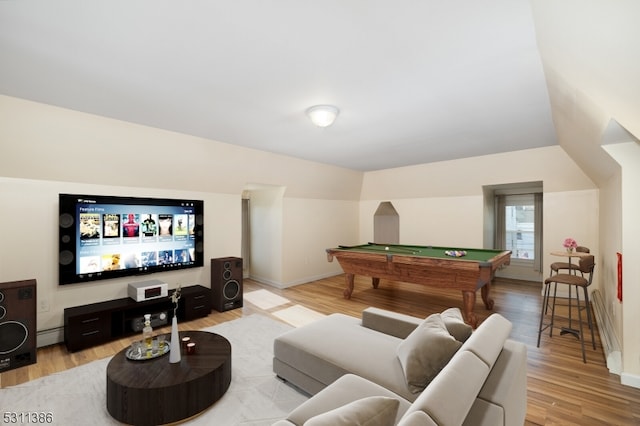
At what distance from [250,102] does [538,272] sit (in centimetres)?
721

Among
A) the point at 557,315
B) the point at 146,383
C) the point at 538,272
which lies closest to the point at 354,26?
the point at 146,383

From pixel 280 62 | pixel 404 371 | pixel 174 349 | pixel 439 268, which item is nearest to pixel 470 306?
pixel 439 268

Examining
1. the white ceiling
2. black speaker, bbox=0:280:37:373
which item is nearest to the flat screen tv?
Answer: black speaker, bbox=0:280:37:373

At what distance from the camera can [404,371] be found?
180 centimetres

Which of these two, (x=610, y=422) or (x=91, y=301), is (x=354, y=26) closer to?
(x=610, y=422)

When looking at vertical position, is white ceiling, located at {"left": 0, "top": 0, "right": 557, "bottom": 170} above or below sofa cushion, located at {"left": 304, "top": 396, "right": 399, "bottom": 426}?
above

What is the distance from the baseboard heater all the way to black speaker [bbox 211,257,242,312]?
15.1 feet

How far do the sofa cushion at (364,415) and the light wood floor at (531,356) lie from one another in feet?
5.76

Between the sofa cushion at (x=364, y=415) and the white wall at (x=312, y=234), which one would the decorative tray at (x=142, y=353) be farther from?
the white wall at (x=312, y=234)

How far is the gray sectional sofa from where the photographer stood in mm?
1082

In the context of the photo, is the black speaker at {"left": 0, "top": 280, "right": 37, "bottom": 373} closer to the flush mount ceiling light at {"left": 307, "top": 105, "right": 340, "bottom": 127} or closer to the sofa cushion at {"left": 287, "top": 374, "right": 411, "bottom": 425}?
the sofa cushion at {"left": 287, "top": 374, "right": 411, "bottom": 425}

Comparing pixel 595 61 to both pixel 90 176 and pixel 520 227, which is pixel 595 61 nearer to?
pixel 90 176

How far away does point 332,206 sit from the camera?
24.0 feet

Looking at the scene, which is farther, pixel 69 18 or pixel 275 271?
pixel 275 271
